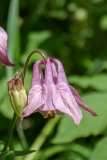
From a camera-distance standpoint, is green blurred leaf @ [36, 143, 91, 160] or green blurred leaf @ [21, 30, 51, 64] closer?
green blurred leaf @ [36, 143, 91, 160]

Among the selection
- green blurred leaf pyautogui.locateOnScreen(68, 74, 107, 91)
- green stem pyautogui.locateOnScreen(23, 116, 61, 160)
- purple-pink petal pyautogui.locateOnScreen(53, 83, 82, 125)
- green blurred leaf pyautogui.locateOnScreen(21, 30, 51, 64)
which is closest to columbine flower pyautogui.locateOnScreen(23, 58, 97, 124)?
purple-pink petal pyautogui.locateOnScreen(53, 83, 82, 125)

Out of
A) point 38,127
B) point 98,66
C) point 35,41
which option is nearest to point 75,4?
point 35,41

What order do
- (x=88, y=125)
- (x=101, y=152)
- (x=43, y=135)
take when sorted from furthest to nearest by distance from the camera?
1. (x=43, y=135)
2. (x=88, y=125)
3. (x=101, y=152)

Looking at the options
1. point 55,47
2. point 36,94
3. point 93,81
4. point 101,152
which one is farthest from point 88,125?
point 55,47

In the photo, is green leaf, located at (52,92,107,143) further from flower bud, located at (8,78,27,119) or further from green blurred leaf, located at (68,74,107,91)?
flower bud, located at (8,78,27,119)

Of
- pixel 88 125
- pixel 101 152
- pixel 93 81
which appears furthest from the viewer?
pixel 93 81

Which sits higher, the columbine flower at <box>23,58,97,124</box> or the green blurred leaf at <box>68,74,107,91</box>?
the columbine flower at <box>23,58,97,124</box>

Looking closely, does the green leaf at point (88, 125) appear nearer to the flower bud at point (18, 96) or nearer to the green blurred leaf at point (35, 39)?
the flower bud at point (18, 96)

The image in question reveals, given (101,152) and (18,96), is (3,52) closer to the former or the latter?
(18,96)
